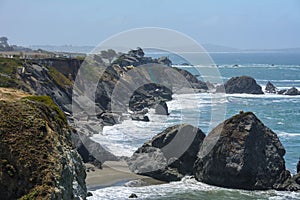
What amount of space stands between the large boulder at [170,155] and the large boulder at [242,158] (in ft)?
4.57

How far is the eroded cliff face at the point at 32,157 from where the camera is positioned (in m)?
19.7

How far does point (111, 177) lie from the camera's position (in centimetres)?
3791

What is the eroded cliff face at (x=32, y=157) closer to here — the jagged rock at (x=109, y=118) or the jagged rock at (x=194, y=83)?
the jagged rock at (x=109, y=118)

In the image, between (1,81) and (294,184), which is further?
(1,81)

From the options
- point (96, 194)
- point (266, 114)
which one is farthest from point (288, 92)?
point (96, 194)

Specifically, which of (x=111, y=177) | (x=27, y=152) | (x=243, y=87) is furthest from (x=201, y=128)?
(x=243, y=87)

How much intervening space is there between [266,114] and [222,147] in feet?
140

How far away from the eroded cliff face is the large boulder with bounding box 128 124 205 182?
570 inches

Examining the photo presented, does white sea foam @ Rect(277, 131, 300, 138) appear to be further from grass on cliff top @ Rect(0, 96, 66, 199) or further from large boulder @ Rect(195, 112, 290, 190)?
grass on cliff top @ Rect(0, 96, 66, 199)

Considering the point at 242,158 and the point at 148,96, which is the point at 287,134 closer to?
the point at 242,158

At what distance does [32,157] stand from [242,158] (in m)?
20.0

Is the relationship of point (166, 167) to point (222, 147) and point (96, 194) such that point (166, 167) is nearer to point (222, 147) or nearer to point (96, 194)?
point (222, 147)

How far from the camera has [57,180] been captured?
20.2 metres

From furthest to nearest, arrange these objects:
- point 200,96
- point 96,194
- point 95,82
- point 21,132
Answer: point 200,96 < point 95,82 < point 96,194 < point 21,132
